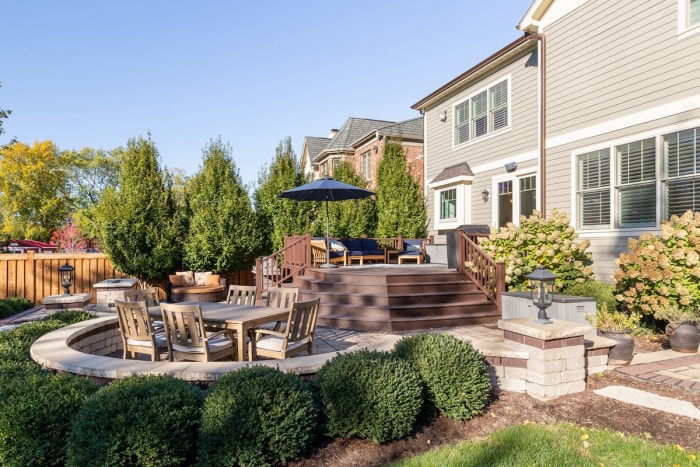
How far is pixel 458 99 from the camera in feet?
43.2

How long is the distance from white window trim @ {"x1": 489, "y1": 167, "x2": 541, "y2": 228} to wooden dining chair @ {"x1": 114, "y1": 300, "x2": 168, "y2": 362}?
8877mm

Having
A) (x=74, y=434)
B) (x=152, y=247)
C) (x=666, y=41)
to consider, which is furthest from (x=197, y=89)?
(x=74, y=434)

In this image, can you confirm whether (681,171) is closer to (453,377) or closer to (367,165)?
(453,377)

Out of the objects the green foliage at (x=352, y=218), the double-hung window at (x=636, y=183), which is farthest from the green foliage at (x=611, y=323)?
the green foliage at (x=352, y=218)

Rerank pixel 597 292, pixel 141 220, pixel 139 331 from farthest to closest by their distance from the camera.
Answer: pixel 141 220
pixel 597 292
pixel 139 331

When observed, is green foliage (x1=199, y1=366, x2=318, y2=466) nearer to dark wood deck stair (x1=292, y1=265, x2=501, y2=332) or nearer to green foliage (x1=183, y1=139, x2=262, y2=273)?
dark wood deck stair (x1=292, y1=265, x2=501, y2=332)

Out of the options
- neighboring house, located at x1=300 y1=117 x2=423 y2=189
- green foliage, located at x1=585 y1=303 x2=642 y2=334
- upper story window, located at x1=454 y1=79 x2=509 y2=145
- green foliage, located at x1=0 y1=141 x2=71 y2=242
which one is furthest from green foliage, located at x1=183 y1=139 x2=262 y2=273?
green foliage, located at x1=0 y1=141 x2=71 y2=242

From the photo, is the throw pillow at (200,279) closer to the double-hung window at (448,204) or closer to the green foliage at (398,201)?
the green foliage at (398,201)

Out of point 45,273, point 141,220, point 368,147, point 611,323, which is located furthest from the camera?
point 368,147

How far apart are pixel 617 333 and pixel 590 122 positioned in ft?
18.3

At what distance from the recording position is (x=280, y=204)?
1350cm

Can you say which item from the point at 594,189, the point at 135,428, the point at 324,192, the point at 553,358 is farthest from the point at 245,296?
the point at 594,189

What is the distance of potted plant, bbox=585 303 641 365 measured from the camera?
5000 mm

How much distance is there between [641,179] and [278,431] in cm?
831
